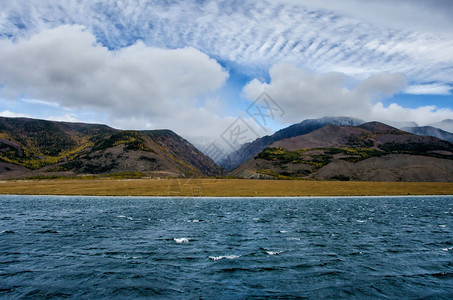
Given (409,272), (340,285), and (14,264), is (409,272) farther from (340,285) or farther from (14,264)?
(14,264)

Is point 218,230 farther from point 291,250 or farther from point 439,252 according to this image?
point 439,252

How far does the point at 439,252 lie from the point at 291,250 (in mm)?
15191

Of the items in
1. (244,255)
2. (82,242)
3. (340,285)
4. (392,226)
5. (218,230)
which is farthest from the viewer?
(392,226)

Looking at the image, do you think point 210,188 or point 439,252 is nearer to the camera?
point 439,252

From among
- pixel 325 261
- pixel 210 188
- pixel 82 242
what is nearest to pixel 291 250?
pixel 325 261

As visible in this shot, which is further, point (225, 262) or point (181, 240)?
point (181, 240)

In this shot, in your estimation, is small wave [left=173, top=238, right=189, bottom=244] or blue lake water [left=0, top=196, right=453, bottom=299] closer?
blue lake water [left=0, top=196, right=453, bottom=299]

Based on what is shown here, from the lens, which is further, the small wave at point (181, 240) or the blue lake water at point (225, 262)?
the small wave at point (181, 240)

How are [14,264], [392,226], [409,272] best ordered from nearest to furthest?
[409,272]
[14,264]
[392,226]

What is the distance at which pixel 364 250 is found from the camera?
32.0m

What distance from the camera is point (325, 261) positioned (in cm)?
2753

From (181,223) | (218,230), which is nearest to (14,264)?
(218,230)

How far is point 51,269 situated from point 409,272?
2912 centimetres

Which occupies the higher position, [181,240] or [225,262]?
[225,262]
